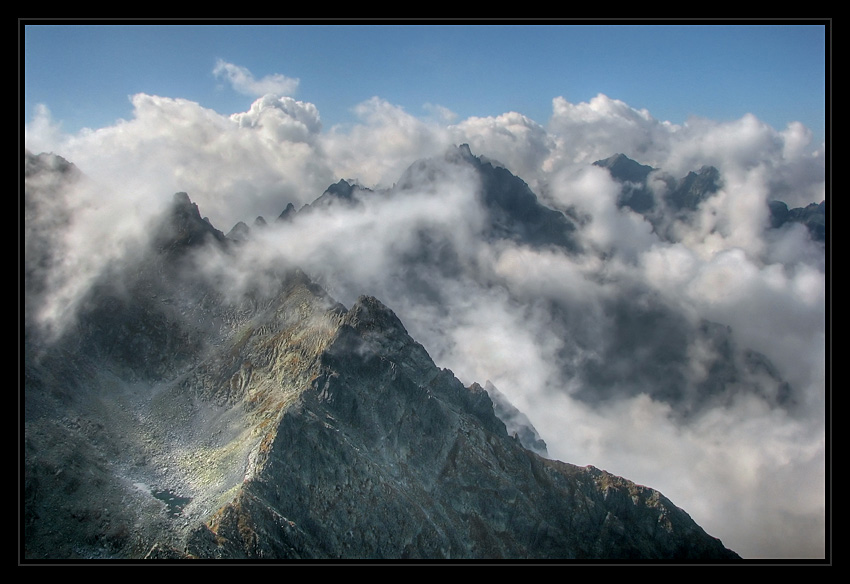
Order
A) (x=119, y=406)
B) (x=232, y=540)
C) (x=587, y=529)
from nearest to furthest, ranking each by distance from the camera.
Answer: (x=232, y=540), (x=119, y=406), (x=587, y=529)

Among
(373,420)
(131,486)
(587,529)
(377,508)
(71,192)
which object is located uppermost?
(71,192)

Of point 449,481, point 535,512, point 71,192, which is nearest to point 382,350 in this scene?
point 449,481

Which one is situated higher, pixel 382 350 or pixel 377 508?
pixel 382 350

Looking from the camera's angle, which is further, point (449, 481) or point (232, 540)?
point (449, 481)

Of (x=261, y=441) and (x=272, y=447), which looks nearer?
(x=272, y=447)

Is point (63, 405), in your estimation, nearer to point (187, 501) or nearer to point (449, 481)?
point (187, 501)
